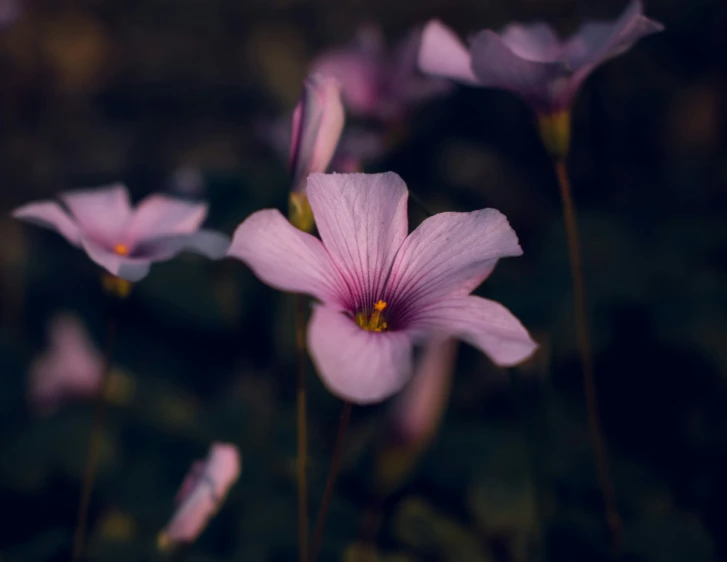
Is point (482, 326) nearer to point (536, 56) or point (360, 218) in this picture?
point (360, 218)

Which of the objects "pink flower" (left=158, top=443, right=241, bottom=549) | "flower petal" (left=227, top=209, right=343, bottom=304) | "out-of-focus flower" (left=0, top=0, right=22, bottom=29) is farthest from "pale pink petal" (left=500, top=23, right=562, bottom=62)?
"out-of-focus flower" (left=0, top=0, right=22, bottom=29)

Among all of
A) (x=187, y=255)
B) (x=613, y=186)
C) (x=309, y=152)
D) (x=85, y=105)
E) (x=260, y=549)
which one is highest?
(x=309, y=152)

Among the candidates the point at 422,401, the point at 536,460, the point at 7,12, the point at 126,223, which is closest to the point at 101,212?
the point at 126,223

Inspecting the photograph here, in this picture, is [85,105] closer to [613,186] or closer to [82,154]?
[82,154]

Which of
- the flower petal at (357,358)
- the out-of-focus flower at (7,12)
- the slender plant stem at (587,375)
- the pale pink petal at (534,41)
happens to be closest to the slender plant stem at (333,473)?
the flower petal at (357,358)

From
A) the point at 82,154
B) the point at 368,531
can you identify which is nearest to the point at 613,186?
the point at 368,531

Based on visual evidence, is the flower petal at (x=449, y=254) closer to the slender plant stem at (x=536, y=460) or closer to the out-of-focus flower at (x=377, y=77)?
the slender plant stem at (x=536, y=460)
